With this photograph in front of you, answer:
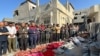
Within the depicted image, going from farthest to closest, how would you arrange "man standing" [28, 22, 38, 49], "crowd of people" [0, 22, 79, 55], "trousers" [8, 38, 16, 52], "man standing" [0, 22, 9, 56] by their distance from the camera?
"man standing" [28, 22, 38, 49], "trousers" [8, 38, 16, 52], "crowd of people" [0, 22, 79, 55], "man standing" [0, 22, 9, 56]

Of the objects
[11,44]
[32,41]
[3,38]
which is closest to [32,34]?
[32,41]

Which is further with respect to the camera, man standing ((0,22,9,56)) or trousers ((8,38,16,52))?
trousers ((8,38,16,52))

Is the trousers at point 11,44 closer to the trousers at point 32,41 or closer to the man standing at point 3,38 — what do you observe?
the man standing at point 3,38

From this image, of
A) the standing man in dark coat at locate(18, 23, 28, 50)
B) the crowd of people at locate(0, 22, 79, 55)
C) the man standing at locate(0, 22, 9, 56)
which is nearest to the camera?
the man standing at locate(0, 22, 9, 56)

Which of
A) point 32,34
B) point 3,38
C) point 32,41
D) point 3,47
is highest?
point 32,34

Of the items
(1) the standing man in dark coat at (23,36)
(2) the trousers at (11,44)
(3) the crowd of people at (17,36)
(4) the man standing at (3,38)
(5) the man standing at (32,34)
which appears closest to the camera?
(4) the man standing at (3,38)

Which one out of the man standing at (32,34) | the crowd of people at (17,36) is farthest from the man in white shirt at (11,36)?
the man standing at (32,34)

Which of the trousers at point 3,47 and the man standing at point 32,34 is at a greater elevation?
the man standing at point 32,34

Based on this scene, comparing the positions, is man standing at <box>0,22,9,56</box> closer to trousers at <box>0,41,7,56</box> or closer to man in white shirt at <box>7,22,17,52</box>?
trousers at <box>0,41,7,56</box>

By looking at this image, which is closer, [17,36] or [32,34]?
[17,36]

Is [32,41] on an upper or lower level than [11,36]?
lower

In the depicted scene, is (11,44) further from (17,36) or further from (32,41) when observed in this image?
(32,41)

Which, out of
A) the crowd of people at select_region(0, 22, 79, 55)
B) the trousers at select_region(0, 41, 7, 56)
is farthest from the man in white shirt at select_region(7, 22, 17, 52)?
the trousers at select_region(0, 41, 7, 56)

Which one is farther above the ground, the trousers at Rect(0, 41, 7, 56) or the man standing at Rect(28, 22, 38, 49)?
the man standing at Rect(28, 22, 38, 49)
